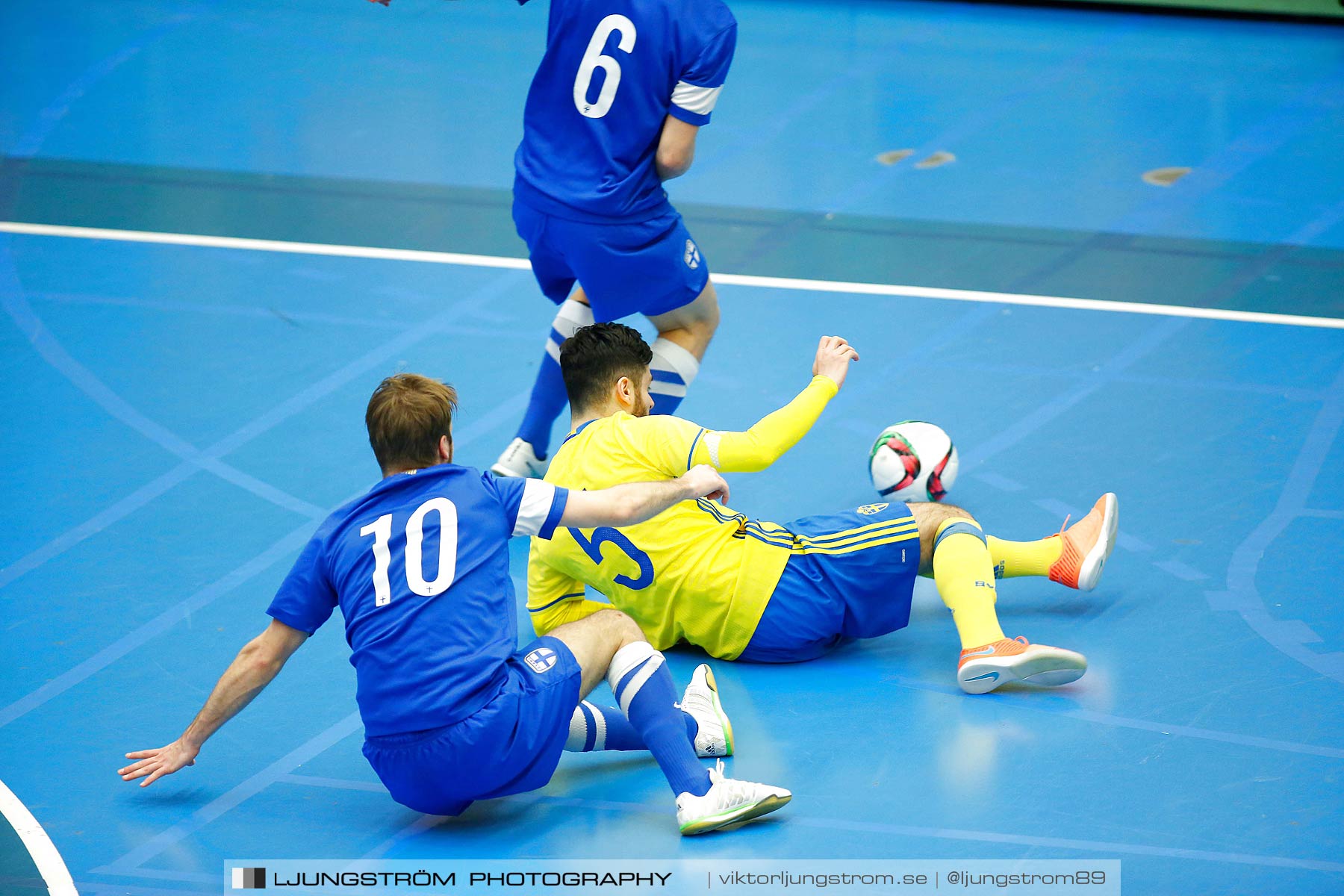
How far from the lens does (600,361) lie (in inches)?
179

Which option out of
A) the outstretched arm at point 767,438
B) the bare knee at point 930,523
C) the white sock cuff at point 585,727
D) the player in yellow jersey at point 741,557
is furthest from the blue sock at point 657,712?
the bare knee at point 930,523

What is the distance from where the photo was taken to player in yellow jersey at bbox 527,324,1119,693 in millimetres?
4426

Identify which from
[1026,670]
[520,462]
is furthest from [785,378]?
[1026,670]

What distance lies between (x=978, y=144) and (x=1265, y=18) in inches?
138

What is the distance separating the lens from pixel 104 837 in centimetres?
397

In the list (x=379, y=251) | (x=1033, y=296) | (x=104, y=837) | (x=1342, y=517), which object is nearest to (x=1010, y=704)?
(x=1342, y=517)

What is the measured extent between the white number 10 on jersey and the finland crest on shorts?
323 mm

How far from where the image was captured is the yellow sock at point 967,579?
4531mm

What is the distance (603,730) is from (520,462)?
177 cm

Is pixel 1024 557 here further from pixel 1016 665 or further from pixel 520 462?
pixel 520 462

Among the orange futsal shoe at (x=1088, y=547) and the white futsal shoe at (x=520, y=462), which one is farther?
the white futsal shoe at (x=520, y=462)

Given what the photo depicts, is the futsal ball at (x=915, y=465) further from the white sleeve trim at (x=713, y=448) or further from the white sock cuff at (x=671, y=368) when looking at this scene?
the white sleeve trim at (x=713, y=448)

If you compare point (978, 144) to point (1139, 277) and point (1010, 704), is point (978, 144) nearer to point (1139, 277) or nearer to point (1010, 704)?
point (1139, 277)

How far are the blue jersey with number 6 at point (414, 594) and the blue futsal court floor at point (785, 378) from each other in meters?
0.48
